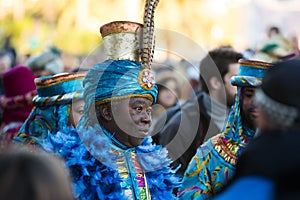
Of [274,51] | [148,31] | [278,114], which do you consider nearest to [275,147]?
[278,114]

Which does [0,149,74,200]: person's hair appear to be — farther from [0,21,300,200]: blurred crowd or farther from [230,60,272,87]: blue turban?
[230,60,272,87]: blue turban

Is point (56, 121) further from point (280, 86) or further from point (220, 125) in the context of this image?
point (280, 86)

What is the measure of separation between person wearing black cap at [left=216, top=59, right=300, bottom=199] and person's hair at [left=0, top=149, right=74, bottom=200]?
2.17 feet

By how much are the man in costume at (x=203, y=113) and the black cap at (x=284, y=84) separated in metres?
3.00

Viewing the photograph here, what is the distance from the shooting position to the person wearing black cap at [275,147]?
2639 millimetres

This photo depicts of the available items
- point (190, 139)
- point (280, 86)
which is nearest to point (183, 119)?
point (190, 139)

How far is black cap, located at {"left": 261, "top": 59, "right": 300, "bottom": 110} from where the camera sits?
2.79 meters

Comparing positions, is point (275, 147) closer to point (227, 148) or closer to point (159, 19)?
point (227, 148)

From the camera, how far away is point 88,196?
4117mm

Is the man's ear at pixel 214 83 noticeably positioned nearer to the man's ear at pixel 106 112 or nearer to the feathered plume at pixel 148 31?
the feathered plume at pixel 148 31

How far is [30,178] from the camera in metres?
2.41

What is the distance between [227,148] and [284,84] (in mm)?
2202

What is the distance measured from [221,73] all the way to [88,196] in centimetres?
277

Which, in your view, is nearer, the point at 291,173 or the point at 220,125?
the point at 291,173
